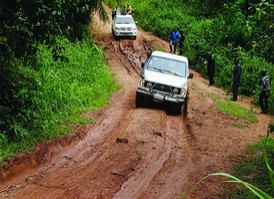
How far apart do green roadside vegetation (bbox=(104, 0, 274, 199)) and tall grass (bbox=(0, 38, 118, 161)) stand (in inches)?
175

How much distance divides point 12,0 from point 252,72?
14.8m

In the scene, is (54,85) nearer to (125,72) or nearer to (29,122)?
(29,122)

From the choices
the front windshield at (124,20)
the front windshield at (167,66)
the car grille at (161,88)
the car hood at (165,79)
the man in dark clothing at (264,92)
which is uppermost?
the front windshield at (124,20)

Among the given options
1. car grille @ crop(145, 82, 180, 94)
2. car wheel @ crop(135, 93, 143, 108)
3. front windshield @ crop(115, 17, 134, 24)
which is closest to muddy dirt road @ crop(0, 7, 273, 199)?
car wheel @ crop(135, 93, 143, 108)

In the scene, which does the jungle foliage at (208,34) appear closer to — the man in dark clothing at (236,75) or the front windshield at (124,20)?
the man in dark clothing at (236,75)

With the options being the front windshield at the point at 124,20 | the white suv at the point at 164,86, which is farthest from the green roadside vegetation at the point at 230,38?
the front windshield at the point at 124,20

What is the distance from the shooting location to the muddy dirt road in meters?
8.35

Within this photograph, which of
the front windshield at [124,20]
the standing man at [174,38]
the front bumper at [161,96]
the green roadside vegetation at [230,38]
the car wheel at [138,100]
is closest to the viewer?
the green roadside vegetation at [230,38]

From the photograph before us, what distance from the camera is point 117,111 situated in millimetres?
14656

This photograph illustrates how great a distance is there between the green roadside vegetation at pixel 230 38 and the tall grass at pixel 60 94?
444cm

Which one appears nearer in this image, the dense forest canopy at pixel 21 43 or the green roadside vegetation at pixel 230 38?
the green roadside vegetation at pixel 230 38

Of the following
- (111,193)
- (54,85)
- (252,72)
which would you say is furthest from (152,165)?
(252,72)

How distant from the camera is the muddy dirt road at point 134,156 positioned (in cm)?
835

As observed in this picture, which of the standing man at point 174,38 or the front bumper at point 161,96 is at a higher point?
the standing man at point 174,38
